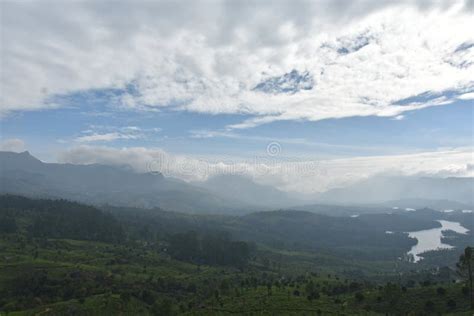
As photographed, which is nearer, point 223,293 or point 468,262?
point 468,262

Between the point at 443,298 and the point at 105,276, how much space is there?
15438 centimetres

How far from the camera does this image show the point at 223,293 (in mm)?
154625

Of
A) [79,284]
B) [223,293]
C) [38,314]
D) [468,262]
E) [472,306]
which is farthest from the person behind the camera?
[79,284]

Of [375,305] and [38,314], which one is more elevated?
[375,305]

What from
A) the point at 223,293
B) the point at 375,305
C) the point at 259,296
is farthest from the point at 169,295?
the point at 375,305

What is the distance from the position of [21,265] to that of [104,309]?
8339cm

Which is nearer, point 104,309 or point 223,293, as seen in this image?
point 104,309

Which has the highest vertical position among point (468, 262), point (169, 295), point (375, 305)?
point (468, 262)

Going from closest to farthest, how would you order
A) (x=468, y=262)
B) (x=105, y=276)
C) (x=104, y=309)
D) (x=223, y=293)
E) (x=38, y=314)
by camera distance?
(x=468, y=262) < (x=38, y=314) < (x=104, y=309) < (x=223, y=293) < (x=105, y=276)

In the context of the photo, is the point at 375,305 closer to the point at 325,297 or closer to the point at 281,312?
the point at 325,297

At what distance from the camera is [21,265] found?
194 m

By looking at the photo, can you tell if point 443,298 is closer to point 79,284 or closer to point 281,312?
point 281,312

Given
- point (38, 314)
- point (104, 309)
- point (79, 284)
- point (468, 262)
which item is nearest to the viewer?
point (468, 262)

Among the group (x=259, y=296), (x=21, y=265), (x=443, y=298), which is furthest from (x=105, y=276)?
(x=443, y=298)
